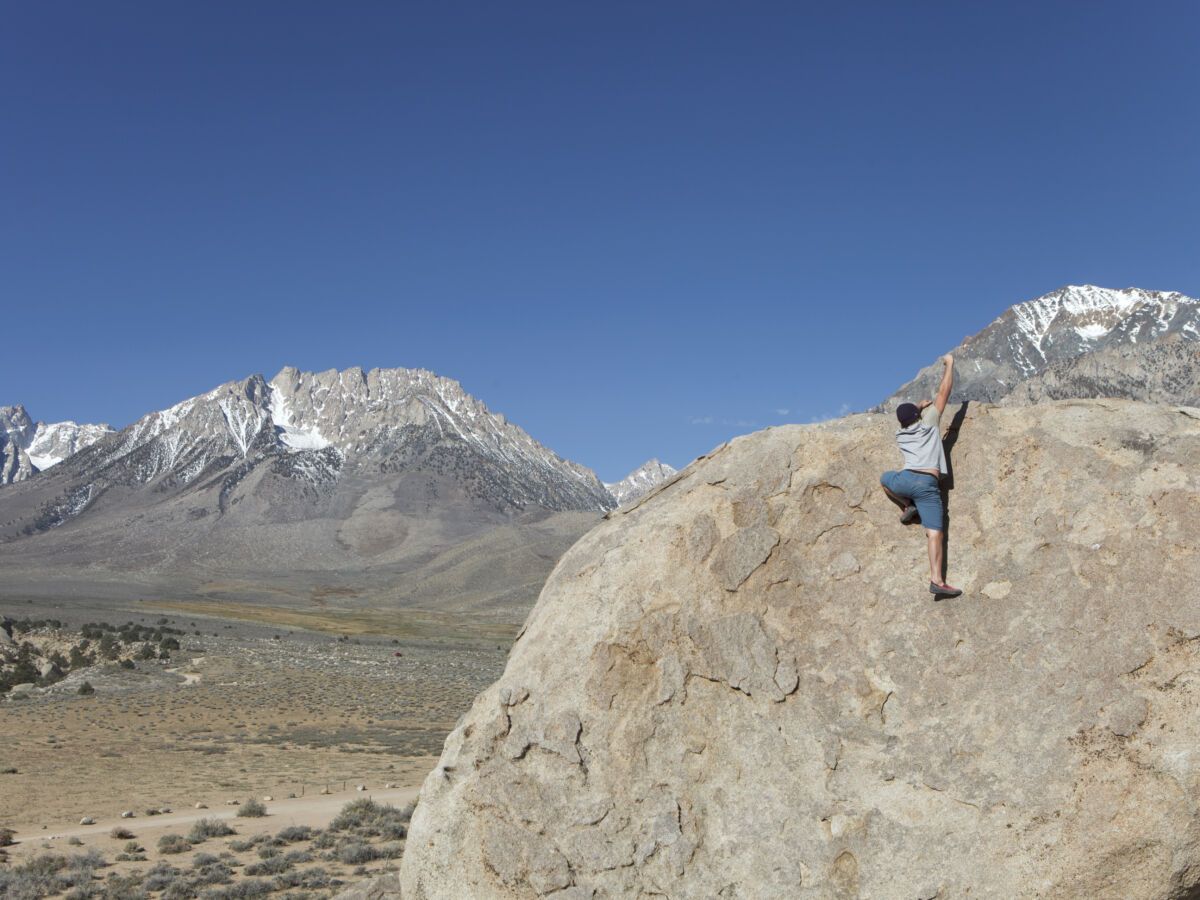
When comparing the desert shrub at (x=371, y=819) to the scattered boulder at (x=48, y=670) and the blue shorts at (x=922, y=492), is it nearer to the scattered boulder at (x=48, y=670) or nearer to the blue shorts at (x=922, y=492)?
the blue shorts at (x=922, y=492)

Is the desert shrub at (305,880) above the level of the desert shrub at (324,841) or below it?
above

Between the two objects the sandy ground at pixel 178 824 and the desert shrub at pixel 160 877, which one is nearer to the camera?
the desert shrub at pixel 160 877

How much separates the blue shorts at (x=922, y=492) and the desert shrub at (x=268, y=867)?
12.3 meters

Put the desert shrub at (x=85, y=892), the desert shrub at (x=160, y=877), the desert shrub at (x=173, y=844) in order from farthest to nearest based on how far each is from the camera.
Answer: the desert shrub at (x=173, y=844) < the desert shrub at (x=160, y=877) < the desert shrub at (x=85, y=892)

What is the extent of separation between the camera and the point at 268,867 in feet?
50.4

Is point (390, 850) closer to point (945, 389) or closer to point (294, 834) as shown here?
Answer: point (294, 834)

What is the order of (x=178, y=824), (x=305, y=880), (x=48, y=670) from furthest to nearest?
(x=48, y=670) → (x=178, y=824) → (x=305, y=880)

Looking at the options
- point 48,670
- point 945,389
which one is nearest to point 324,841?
point 945,389

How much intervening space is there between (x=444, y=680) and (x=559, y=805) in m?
45.2

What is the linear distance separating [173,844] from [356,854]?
3.53m

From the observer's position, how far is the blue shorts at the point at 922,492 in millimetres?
7621

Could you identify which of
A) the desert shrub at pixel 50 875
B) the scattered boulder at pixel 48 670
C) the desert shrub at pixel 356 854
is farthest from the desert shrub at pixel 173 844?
the scattered boulder at pixel 48 670

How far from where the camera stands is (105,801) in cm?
2156

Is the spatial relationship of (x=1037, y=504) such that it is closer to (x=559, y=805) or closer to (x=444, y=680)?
(x=559, y=805)
